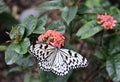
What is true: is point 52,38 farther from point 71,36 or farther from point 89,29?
point 71,36

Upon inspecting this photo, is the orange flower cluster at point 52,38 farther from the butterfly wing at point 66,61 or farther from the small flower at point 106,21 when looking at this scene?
the small flower at point 106,21

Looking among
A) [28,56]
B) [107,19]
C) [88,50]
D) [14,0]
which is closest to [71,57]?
[28,56]

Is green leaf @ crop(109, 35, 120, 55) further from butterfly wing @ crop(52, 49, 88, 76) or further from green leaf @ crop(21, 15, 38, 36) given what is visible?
green leaf @ crop(21, 15, 38, 36)

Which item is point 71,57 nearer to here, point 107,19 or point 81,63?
point 81,63

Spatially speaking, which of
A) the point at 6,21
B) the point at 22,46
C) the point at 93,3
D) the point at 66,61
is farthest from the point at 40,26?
the point at 93,3

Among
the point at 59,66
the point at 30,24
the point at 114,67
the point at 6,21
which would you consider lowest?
the point at 114,67

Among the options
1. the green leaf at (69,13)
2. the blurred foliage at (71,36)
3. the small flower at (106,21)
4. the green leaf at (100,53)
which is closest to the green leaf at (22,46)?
the blurred foliage at (71,36)

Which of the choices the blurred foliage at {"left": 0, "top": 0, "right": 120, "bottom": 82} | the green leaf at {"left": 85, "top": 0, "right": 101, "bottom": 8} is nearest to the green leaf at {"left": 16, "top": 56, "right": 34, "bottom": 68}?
the blurred foliage at {"left": 0, "top": 0, "right": 120, "bottom": 82}
